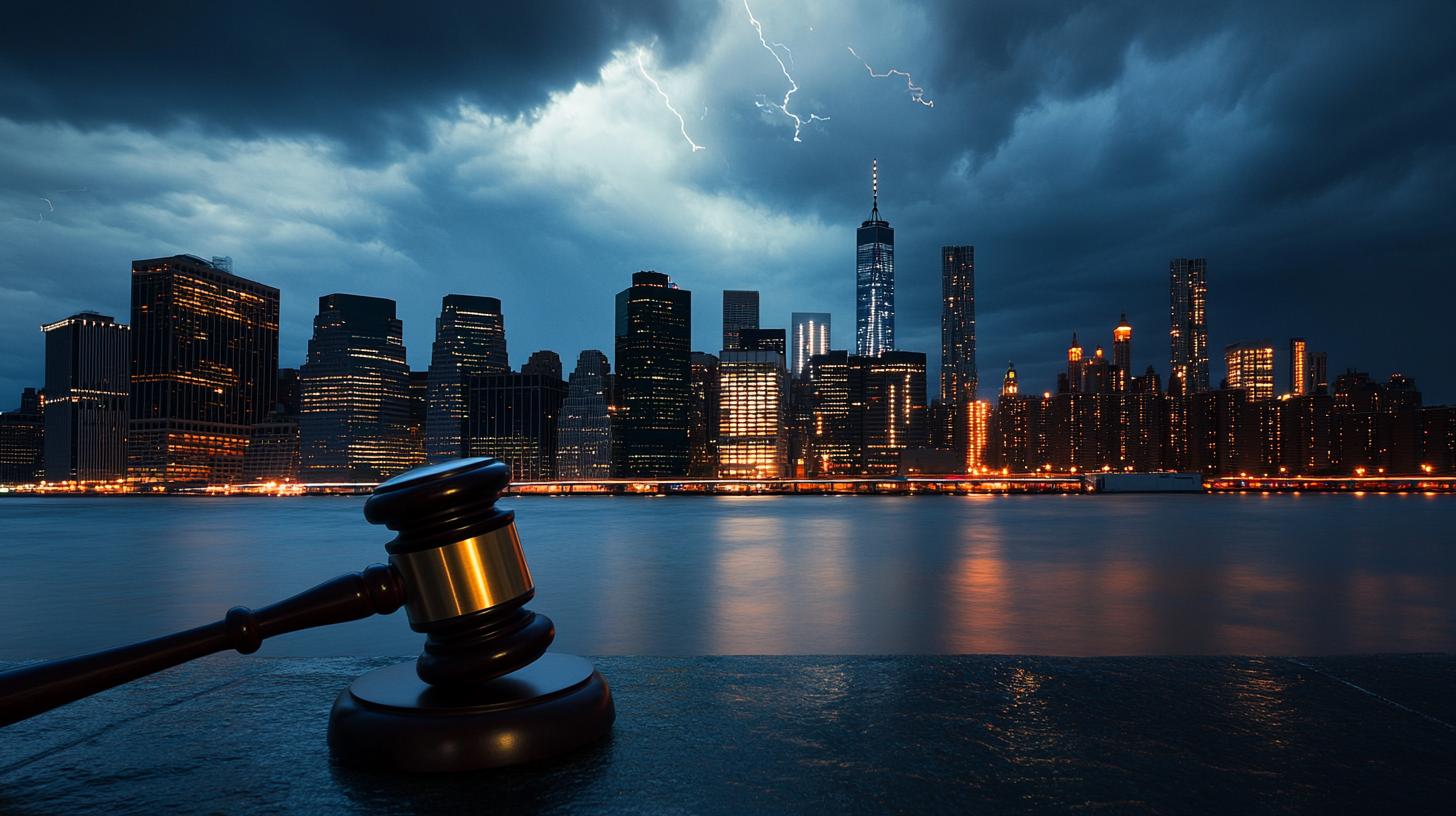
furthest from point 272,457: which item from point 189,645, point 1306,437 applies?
point 1306,437

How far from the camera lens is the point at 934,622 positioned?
10.2 meters

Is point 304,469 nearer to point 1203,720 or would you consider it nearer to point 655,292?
point 655,292

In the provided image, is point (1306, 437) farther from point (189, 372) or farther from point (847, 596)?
point (189, 372)

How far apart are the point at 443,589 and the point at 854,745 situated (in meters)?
1.05

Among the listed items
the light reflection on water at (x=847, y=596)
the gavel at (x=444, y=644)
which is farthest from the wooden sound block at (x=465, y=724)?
the light reflection on water at (x=847, y=596)

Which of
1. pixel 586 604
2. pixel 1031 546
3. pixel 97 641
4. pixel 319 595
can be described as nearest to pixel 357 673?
pixel 319 595

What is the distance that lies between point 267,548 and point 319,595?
28410 mm

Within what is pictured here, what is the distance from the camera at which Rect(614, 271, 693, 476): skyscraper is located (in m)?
194

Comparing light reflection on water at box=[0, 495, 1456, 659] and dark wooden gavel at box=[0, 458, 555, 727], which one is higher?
dark wooden gavel at box=[0, 458, 555, 727]

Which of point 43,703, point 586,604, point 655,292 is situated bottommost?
point 586,604

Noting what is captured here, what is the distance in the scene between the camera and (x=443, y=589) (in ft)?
6.21

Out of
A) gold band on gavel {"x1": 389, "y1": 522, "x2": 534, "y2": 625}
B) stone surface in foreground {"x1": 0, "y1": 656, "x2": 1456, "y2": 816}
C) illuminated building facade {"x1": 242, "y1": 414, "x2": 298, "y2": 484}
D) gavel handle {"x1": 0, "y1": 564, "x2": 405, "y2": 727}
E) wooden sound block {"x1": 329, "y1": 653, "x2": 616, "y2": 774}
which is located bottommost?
illuminated building facade {"x1": 242, "y1": 414, "x2": 298, "y2": 484}

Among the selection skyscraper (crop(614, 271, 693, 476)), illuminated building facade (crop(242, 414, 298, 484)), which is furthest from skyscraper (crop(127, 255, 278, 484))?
skyscraper (crop(614, 271, 693, 476))

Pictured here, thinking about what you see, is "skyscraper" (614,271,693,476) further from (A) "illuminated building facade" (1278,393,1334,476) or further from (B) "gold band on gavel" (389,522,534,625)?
(B) "gold band on gavel" (389,522,534,625)
